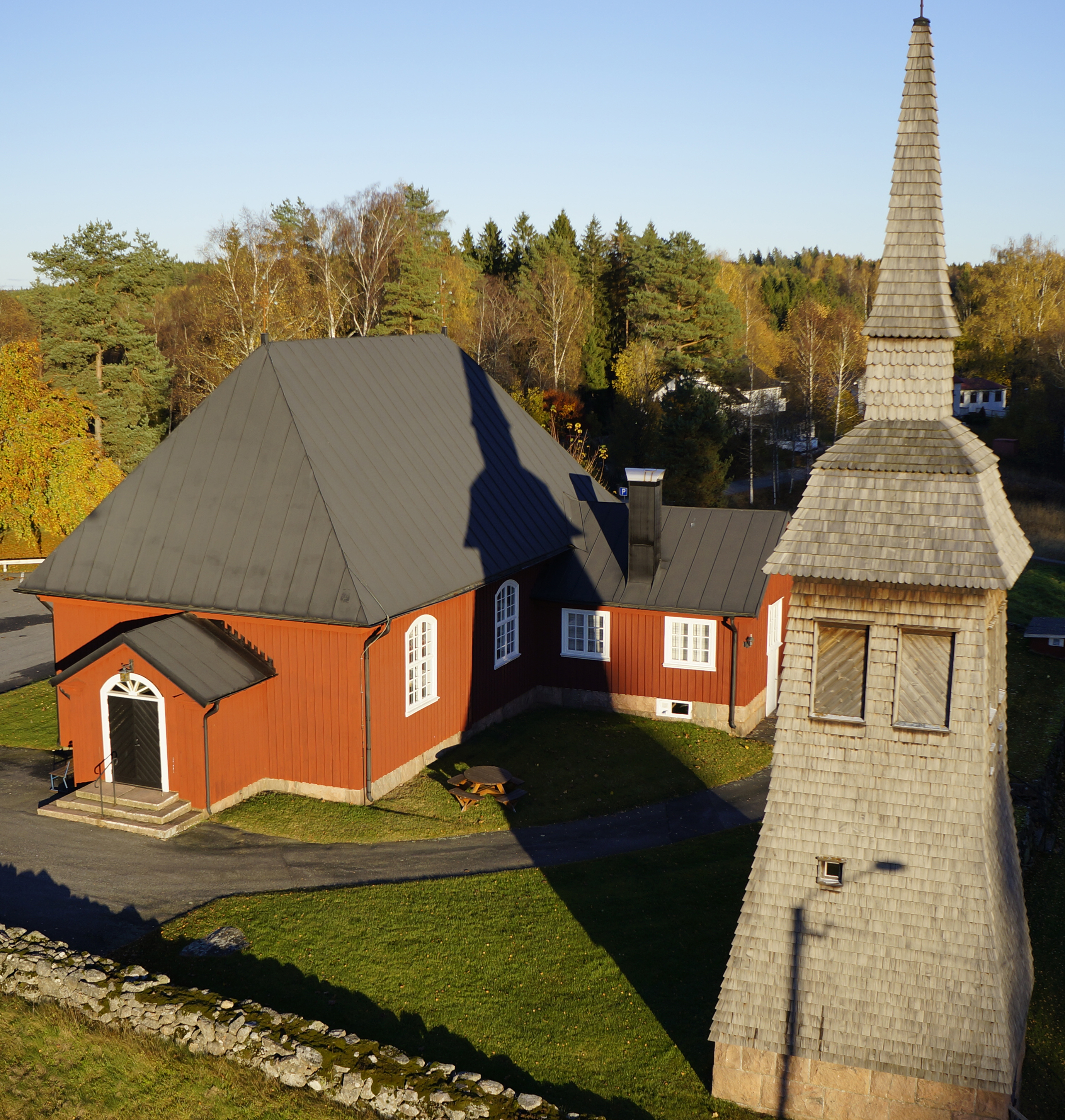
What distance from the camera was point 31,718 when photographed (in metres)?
25.4

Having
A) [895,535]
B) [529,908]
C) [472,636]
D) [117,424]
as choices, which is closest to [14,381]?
[117,424]

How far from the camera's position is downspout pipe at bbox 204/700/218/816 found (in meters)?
19.2

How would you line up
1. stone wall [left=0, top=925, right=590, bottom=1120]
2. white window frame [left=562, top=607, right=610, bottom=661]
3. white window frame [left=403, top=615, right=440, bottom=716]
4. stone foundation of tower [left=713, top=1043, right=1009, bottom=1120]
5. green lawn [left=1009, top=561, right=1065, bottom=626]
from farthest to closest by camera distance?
green lawn [left=1009, top=561, right=1065, bottom=626] < white window frame [left=562, top=607, right=610, bottom=661] < white window frame [left=403, top=615, right=440, bottom=716] < stone wall [left=0, top=925, right=590, bottom=1120] < stone foundation of tower [left=713, top=1043, right=1009, bottom=1120]

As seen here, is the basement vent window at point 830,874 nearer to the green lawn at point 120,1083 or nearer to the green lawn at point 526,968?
the green lawn at point 526,968

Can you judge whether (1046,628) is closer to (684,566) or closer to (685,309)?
(684,566)

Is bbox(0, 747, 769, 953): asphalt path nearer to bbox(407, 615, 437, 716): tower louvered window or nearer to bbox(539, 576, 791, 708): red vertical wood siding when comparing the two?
bbox(407, 615, 437, 716): tower louvered window

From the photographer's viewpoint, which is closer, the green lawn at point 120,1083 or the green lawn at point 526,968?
the green lawn at point 120,1083

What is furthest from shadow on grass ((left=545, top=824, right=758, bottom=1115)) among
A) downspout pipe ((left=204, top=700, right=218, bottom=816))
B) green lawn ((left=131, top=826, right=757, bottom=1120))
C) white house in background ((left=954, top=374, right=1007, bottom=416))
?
white house in background ((left=954, top=374, right=1007, bottom=416))

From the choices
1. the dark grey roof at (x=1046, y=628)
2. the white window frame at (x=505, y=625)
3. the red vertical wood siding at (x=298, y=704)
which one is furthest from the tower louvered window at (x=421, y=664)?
the dark grey roof at (x=1046, y=628)

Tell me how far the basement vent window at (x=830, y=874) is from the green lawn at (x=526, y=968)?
2723 millimetres

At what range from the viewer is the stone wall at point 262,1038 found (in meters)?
11.5

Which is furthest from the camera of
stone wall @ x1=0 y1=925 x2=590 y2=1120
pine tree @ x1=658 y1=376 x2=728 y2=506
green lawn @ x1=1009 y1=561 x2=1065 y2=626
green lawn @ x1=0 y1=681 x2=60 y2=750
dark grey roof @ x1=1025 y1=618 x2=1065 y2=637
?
pine tree @ x1=658 y1=376 x2=728 y2=506

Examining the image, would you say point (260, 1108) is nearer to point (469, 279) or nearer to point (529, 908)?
point (529, 908)

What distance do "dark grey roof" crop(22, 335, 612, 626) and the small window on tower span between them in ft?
31.4
